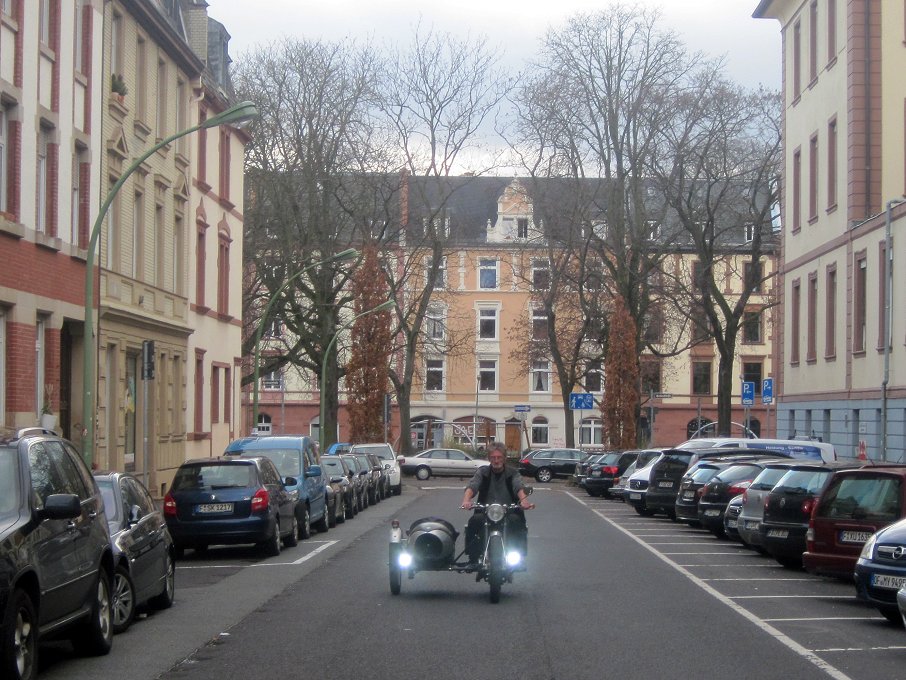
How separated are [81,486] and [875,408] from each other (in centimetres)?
2839

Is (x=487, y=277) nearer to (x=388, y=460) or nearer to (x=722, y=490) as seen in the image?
(x=388, y=460)

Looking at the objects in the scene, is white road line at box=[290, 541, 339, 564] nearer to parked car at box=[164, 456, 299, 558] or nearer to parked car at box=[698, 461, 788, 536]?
parked car at box=[164, 456, 299, 558]

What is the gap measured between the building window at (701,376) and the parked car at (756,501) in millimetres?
65253

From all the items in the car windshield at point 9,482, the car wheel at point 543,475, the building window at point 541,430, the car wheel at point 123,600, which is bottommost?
the car wheel at point 543,475

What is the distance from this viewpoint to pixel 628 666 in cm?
995

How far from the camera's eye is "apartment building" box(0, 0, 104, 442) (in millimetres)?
22859

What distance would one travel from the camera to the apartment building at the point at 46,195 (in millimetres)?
22859

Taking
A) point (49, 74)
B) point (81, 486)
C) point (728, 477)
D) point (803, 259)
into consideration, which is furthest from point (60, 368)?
point (803, 259)

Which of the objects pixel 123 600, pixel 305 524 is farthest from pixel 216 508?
pixel 123 600

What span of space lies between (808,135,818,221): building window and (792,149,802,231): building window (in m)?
1.32

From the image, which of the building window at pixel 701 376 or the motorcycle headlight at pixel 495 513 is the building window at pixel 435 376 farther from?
the motorcycle headlight at pixel 495 513

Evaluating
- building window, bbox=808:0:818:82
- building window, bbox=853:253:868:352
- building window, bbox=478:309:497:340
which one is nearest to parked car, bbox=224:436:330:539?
building window, bbox=853:253:868:352

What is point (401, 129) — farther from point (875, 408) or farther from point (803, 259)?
point (875, 408)

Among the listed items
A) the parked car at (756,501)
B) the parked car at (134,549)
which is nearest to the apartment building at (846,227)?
the parked car at (756,501)
